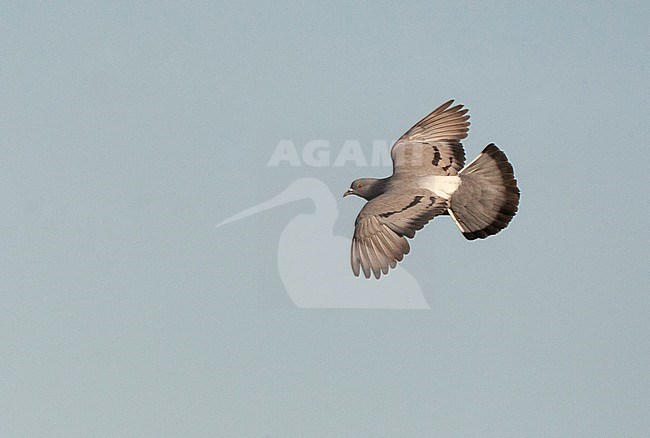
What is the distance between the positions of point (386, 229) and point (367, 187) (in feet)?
8.47

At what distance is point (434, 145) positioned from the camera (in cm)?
2272

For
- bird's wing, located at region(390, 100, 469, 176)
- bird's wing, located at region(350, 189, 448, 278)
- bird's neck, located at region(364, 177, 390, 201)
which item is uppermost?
bird's wing, located at region(390, 100, 469, 176)

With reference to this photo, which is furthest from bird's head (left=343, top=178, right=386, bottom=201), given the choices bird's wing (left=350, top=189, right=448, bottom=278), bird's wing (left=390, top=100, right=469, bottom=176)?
Result: bird's wing (left=350, top=189, right=448, bottom=278)

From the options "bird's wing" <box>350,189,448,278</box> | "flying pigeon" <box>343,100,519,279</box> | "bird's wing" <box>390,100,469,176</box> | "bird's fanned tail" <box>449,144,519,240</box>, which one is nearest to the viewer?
"bird's wing" <box>350,189,448,278</box>

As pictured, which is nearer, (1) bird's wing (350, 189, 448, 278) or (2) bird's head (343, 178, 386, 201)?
(1) bird's wing (350, 189, 448, 278)

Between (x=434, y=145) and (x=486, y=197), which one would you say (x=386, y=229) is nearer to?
(x=486, y=197)

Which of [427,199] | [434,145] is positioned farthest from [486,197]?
[434,145]

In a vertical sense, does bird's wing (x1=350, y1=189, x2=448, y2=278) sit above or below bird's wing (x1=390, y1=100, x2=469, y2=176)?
below

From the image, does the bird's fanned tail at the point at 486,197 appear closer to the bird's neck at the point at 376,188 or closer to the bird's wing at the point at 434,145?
the bird's wing at the point at 434,145

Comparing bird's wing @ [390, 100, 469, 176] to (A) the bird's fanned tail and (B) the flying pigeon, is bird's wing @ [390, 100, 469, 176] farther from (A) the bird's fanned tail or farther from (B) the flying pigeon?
(A) the bird's fanned tail

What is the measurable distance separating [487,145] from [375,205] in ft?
8.10

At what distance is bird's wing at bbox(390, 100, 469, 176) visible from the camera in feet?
72.6

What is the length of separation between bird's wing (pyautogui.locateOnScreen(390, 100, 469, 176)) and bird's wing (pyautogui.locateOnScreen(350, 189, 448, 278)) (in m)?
1.53

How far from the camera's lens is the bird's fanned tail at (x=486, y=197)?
2050 cm
